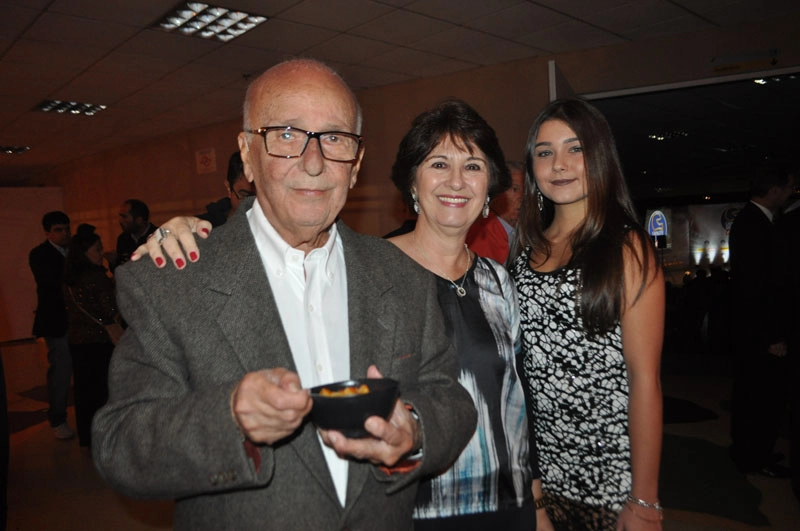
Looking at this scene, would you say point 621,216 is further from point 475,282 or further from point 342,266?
point 342,266

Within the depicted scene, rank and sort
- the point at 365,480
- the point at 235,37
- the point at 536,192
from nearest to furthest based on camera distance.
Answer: the point at 365,480
the point at 536,192
the point at 235,37

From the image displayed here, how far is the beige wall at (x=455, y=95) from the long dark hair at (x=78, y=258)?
3.27 metres

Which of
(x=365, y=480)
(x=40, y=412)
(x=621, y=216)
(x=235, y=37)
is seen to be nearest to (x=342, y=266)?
(x=365, y=480)

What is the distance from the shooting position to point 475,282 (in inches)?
67.5

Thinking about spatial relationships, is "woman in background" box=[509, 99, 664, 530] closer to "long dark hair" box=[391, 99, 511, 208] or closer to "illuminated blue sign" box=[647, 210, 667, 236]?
"long dark hair" box=[391, 99, 511, 208]

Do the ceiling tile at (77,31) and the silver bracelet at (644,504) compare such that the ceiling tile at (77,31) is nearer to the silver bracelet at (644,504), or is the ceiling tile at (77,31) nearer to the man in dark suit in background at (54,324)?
the man in dark suit in background at (54,324)

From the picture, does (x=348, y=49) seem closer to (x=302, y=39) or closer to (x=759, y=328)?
(x=302, y=39)

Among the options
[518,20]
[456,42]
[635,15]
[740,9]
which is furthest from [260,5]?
[740,9]

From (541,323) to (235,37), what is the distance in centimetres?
442

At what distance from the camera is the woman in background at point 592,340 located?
1583 millimetres

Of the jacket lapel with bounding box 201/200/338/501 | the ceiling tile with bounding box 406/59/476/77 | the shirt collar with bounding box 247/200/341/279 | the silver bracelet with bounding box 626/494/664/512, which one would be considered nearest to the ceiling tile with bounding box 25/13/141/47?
the ceiling tile with bounding box 406/59/476/77

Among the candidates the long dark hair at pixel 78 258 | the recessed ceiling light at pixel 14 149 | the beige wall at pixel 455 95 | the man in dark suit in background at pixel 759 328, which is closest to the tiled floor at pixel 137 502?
the man in dark suit in background at pixel 759 328

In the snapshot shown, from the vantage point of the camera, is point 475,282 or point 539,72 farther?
point 539,72

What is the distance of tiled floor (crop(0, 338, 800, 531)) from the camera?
332 centimetres
